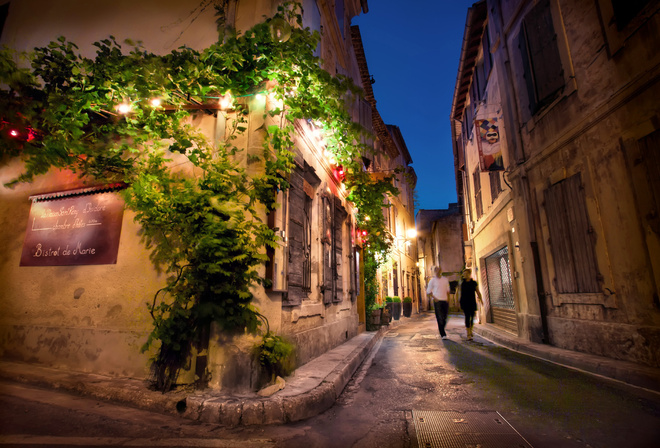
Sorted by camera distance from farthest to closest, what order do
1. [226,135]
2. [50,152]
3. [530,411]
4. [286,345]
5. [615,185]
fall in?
1. [615,185]
2. [226,135]
3. [286,345]
4. [50,152]
5. [530,411]

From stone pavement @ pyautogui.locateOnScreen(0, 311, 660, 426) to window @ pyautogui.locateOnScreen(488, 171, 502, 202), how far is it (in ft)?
19.5

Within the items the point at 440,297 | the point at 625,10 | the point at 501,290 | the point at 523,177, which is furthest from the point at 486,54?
the point at 440,297

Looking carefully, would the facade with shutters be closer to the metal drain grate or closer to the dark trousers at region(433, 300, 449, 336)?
the dark trousers at region(433, 300, 449, 336)

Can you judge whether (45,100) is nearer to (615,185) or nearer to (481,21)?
(615,185)

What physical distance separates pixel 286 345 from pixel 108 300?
272 centimetres

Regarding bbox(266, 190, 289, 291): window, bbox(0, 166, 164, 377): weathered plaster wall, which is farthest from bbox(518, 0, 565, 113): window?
bbox(0, 166, 164, 377): weathered plaster wall

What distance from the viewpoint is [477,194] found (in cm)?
1348

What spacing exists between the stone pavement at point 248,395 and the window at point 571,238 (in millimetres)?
1430

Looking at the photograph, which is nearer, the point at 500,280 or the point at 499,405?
the point at 499,405

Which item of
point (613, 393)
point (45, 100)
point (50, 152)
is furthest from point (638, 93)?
point (45, 100)

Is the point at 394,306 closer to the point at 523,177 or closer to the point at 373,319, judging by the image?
the point at 373,319

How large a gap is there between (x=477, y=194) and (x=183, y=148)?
1223cm

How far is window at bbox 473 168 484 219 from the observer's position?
13070 mm

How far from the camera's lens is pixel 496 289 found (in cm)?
1165
